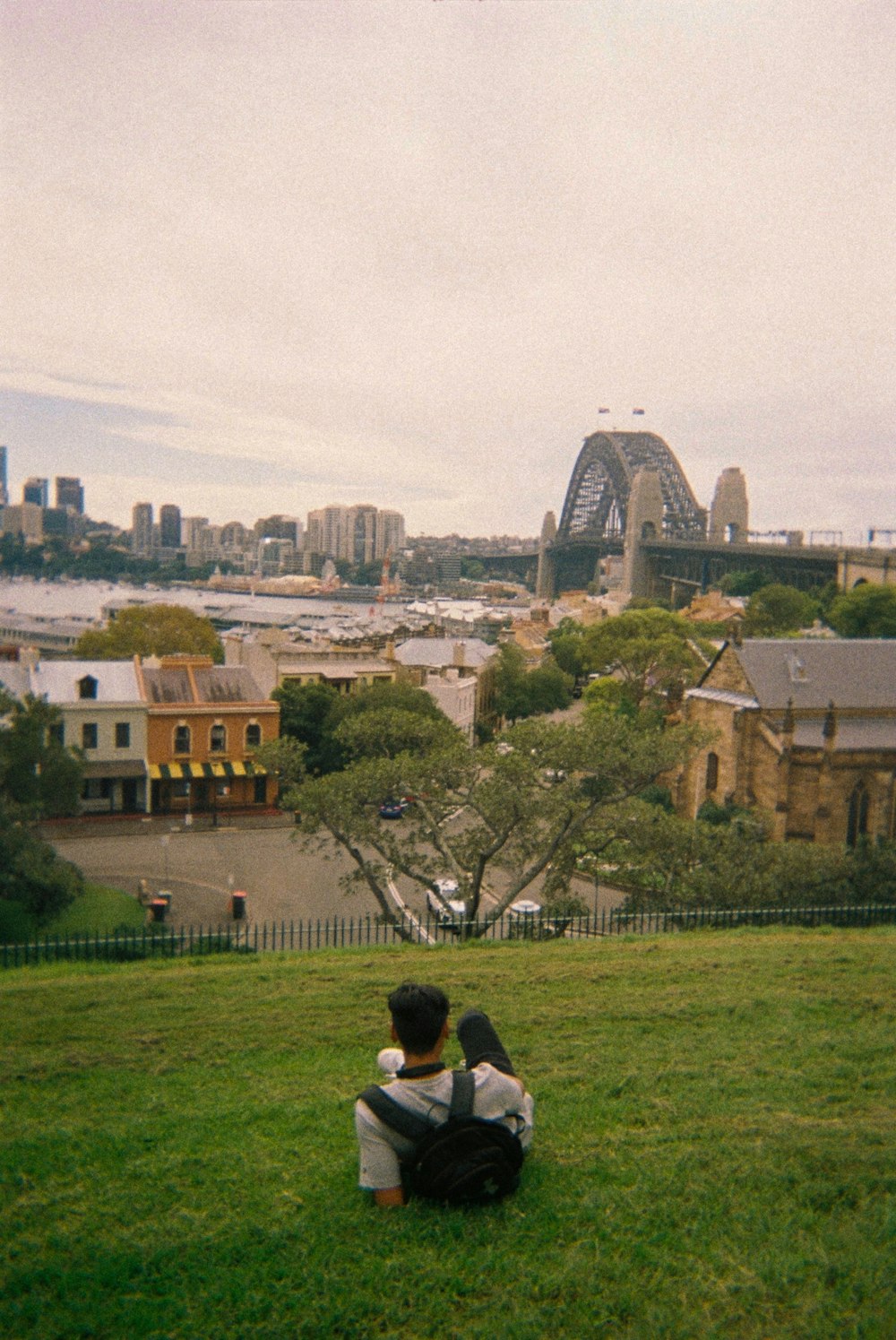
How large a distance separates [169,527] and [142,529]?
712 inches

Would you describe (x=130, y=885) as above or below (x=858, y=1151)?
below

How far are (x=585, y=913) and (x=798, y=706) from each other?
18414 millimetres

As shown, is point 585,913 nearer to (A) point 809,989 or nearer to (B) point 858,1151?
(A) point 809,989

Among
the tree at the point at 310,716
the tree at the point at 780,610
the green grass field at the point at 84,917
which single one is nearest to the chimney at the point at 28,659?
the tree at the point at 310,716

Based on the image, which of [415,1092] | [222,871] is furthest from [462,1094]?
[222,871]

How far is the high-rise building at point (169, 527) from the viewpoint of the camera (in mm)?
184750

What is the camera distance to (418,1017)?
16.7 feet

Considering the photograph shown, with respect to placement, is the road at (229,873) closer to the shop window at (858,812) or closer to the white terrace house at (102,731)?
the white terrace house at (102,731)

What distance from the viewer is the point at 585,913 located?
17297 millimetres

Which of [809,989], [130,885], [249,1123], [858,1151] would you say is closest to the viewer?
[858,1151]

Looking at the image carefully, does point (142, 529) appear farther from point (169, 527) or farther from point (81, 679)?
point (81, 679)

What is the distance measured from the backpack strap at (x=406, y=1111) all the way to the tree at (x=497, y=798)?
1296cm

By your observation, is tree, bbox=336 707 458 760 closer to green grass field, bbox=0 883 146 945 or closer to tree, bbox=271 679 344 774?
green grass field, bbox=0 883 146 945

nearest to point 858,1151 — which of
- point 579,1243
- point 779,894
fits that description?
point 579,1243
